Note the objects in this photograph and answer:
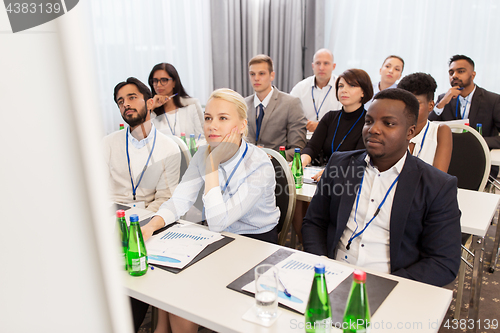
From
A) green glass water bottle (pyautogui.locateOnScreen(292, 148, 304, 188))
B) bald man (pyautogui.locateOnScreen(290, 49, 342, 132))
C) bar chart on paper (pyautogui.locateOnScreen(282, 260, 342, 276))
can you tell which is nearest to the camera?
bar chart on paper (pyautogui.locateOnScreen(282, 260, 342, 276))

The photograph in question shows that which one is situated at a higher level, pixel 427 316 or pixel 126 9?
pixel 126 9

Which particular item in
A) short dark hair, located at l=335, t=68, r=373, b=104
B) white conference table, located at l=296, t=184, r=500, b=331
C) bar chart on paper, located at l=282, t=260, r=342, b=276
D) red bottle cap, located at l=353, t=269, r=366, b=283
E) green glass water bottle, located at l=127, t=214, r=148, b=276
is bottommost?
white conference table, located at l=296, t=184, r=500, b=331

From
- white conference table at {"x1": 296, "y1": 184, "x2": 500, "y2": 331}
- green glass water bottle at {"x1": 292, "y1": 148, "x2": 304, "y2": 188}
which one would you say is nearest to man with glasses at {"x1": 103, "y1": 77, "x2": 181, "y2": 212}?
green glass water bottle at {"x1": 292, "y1": 148, "x2": 304, "y2": 188}

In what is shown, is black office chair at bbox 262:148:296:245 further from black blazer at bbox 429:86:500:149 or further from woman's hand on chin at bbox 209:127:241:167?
black blazer at bbox 429:86:500:149

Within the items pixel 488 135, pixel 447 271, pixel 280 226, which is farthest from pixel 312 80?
pixel 447 271

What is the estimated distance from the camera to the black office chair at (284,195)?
1879 millimetres

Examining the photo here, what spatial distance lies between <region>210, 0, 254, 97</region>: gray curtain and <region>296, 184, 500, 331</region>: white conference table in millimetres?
3927

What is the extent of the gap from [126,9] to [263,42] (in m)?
2.24

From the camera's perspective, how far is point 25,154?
17cm

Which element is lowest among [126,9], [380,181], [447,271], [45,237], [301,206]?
[301,206]

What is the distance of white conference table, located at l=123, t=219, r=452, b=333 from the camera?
0.96 m

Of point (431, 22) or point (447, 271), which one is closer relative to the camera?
point (447, 271)

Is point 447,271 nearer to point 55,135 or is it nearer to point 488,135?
point 55,135

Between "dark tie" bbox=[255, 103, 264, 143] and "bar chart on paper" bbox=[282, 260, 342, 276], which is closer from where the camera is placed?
"bar chart on paper" bbox=[282, 260, 342, 276]
